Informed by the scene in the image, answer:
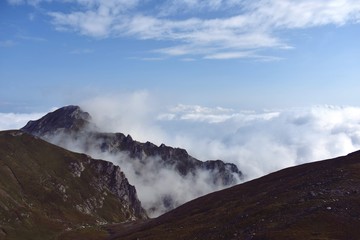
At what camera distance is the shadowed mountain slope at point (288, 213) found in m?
81.6

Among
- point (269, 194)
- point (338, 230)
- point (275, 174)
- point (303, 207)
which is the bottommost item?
point (338, 230)

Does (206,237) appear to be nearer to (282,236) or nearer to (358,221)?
(282,236)

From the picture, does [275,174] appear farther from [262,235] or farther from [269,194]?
[262,235]

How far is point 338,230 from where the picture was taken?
79125mm

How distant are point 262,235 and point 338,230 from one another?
14.1m

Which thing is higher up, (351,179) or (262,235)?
(351,179)

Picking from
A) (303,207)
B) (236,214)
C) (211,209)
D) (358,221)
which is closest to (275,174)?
(211,209)

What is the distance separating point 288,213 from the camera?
92.6 metres

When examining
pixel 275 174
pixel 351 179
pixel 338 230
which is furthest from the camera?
pixel 275 174

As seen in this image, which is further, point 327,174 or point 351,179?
point 327,174

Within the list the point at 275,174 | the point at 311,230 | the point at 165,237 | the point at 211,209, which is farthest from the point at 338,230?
the point at 275,174

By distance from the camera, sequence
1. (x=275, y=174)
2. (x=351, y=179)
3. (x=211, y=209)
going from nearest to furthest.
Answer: (x=351, y=179) → (x=211, y=209) → (x=275, y=174)

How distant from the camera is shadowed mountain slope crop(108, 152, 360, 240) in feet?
268

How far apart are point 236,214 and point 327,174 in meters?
27.6
